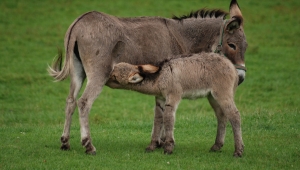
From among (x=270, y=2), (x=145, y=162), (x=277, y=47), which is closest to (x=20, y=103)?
(x=145, y=162)

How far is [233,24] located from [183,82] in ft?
6.16

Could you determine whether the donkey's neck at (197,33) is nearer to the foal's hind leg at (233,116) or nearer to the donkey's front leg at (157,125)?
the donkey's front leg at (157,125)

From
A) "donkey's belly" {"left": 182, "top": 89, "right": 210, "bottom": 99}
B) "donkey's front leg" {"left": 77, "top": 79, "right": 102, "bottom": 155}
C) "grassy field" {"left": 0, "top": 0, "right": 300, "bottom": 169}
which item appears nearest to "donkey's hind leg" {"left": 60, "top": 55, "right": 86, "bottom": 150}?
"grassy field" {"left": 0, "top": 0, "right": 300, "bottom": 169}

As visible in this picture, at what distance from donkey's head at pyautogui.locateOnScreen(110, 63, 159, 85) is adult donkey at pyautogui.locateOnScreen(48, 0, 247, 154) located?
0.22 meters

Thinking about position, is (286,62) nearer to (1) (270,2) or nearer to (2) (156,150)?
(1) (270,2)

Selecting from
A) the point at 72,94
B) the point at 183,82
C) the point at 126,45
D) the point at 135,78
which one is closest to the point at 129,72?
the point at 135,78

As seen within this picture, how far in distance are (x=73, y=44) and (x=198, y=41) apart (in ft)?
9.22

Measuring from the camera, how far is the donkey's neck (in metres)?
11.4

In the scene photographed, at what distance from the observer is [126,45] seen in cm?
1037

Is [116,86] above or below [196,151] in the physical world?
above

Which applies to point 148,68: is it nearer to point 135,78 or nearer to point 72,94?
point 135,78

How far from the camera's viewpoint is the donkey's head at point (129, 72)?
9859 mm

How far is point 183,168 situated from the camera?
890cm

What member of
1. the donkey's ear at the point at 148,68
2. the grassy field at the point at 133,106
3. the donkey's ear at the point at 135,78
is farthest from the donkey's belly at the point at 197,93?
the grassy field at the point at 133,106
